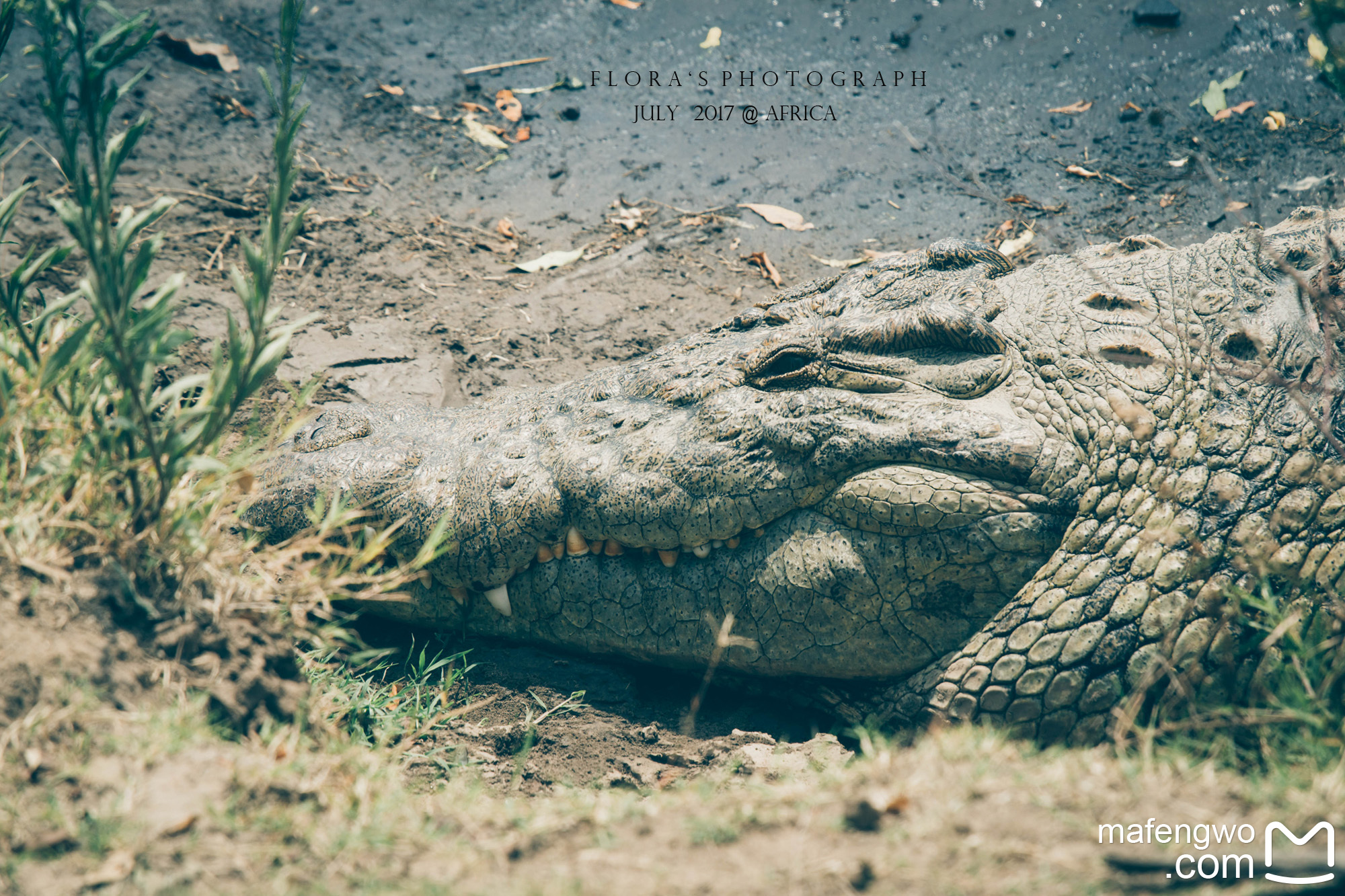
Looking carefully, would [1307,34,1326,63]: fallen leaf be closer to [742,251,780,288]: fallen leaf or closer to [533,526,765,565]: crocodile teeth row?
[533,526,765,565]: crocodile teeth row

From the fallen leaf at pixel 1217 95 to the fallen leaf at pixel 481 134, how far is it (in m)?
4.58

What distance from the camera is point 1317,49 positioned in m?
2.20

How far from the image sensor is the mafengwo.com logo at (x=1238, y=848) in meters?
1.52

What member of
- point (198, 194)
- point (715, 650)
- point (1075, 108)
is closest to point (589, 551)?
point (715, 650)

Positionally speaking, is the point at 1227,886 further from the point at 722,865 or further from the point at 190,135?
the point at 190,135

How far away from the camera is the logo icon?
1513 mm

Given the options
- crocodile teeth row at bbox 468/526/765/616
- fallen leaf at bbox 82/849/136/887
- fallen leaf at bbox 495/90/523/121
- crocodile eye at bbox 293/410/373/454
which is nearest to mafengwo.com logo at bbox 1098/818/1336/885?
crocodile teeth row at bbox 468/526/765/616

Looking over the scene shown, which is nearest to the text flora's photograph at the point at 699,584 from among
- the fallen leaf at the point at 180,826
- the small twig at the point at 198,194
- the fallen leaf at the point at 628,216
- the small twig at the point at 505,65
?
the fallen leaf at the point at 180,826

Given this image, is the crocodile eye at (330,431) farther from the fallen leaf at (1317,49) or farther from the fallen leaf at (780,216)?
the fallen leaf at (780,216)

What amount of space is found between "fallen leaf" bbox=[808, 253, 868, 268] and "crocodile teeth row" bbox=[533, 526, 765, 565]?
112 inches

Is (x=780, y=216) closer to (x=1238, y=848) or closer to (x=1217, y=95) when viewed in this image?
(x=1217, y=95)

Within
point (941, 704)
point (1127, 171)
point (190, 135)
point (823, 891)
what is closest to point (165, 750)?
point (823, 891)

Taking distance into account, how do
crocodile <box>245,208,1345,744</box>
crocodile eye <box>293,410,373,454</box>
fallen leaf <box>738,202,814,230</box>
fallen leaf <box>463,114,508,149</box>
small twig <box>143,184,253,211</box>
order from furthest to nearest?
1. fallen leaf <box>463,114,508,149</box>
2. fallen leaf <box>738,202,814,230</box>
3. small twig <box>143,184,253,211</box>
4. crocodile eye <box>293,410,373,454</box>
5. crocodile <box>245,208,1345,744</box>

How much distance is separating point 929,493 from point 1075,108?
4.70m
